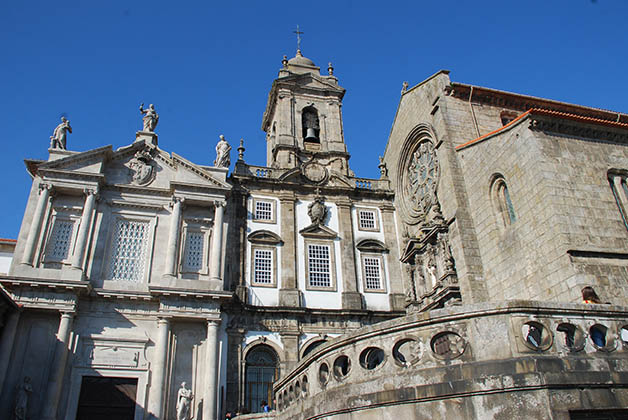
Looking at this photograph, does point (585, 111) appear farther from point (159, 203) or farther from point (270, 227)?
point (159, 203)

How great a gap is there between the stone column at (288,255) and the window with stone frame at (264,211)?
0.47 metres

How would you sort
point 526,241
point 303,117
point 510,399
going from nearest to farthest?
point 510,399 → point 526,241 → point 303,117

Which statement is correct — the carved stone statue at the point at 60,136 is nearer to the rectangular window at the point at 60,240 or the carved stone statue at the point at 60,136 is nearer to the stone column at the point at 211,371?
the rectangular window at the point at 60,240

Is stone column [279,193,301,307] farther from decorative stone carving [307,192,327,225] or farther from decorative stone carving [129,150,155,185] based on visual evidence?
decorative stone carving [129,150,155,185]

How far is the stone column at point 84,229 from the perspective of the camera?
19000 millimetres

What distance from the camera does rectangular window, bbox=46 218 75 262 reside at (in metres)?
19.4

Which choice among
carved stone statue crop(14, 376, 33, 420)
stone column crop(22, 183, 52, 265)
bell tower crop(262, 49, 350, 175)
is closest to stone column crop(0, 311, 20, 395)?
carved stone statue crop(14, 376, 33, 420)

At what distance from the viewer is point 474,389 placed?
6.70 meters

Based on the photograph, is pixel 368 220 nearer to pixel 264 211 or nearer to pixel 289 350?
pixel 264 211

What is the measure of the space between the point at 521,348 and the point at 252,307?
14.9 m

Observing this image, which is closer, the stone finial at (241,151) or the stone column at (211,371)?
the stone column at (211,371)

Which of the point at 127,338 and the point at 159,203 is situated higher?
the point at 159,203

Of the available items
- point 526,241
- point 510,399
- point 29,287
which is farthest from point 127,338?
point 510,399

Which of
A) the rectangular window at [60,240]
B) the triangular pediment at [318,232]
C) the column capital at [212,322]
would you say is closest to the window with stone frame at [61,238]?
the rectangular window at [60,240]
